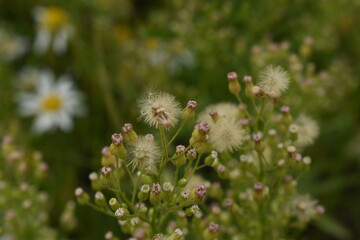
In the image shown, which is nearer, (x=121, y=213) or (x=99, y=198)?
(x=121, y=213)

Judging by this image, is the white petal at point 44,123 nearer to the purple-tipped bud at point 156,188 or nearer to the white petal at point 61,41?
the white petal at point 61,41

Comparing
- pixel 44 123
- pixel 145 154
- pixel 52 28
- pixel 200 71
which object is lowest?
pixel 145 154

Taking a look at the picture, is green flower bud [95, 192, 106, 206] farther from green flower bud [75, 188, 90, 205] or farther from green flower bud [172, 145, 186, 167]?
green flower bud [172, 145, 186, 167]

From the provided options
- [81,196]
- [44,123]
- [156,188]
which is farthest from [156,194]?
[44,123]

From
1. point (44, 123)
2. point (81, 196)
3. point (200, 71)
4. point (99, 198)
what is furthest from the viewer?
point (44, 123)

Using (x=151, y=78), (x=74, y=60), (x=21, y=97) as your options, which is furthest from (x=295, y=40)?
(x=21, y=97)

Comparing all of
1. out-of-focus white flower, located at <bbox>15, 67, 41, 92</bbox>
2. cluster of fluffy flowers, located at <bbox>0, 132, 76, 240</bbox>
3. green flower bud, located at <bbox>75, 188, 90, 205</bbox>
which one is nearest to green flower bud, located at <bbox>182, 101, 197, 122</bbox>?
green flower bud, located at <bbox>75, 188, 90, 205</bbox>

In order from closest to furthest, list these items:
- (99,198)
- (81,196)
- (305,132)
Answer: (99,198)
(81,196)
(305,132)

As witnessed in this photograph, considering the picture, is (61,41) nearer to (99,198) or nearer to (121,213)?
(99,198)
